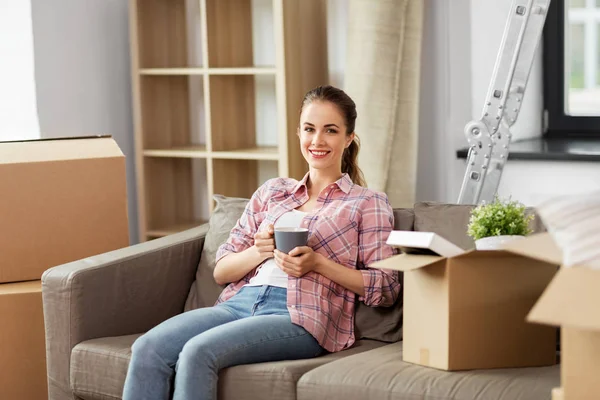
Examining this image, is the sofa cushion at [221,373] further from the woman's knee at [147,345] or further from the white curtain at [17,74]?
the white curtain at [17,74]

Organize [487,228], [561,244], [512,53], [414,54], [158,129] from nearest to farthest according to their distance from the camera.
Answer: [561,244]
[487,228]
[512,53]
[414,54]
[158,129]

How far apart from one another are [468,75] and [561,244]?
2032 mm

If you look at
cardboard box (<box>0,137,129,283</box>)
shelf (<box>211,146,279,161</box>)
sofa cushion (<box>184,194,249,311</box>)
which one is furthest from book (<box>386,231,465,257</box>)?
shelf (<box>211,146,279,161</box>)

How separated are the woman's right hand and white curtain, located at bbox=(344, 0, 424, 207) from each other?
0.92 m

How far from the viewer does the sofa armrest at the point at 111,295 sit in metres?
2.38

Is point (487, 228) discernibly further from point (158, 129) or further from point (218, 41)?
point (158, 129)

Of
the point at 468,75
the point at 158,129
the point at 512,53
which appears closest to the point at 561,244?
the point at 512,53

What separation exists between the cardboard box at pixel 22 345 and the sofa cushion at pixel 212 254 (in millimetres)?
432

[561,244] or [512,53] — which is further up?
[512,53]

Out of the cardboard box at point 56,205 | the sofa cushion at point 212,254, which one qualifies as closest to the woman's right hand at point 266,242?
the sofa cushion at point 212,254

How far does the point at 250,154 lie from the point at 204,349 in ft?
4.72

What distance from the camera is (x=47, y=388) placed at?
2.68m

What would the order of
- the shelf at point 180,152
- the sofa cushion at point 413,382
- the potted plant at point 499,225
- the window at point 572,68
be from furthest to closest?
the shelf at point 180,152 < the window at point 572,68 < the potted plant at point 499,225 < the sofa cushion at point 413,382

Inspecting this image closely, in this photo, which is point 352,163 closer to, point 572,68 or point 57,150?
point 57,150
